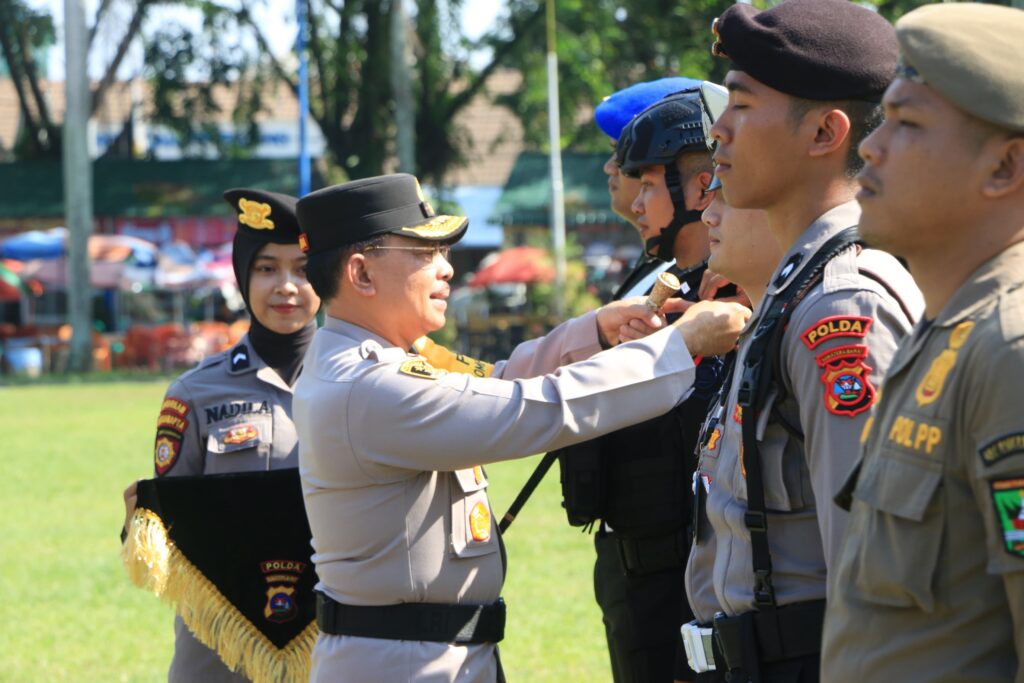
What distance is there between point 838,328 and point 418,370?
1.22m

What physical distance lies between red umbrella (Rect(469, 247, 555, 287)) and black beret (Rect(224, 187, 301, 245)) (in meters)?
23.2

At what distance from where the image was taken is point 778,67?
2.63m

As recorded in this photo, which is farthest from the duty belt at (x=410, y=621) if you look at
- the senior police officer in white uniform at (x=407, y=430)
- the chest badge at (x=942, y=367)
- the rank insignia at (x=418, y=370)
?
the chest badge at (x=942, y=367)

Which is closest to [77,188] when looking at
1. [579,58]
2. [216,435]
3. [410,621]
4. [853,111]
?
[579,58]

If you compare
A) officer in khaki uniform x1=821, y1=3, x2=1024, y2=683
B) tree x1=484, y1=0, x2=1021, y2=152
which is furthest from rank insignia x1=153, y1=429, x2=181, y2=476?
tree x1=484, y1=0, x2=1021, y2=152

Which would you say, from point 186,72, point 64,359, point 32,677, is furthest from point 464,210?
point 32,677

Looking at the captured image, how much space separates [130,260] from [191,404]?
92.6ft

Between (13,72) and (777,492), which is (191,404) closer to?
(777,492)

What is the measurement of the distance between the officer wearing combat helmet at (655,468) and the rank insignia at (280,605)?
97 centimetres

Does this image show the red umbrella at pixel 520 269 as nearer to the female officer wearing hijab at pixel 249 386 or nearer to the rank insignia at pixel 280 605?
the female officer wearing hijab at pixel 249 386

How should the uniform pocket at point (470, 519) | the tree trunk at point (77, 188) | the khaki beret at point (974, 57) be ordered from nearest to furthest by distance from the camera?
the khaki beret at point (974, 57) < the uniform pocket at point (470, 519) < the tree trunk at point (77, 188)

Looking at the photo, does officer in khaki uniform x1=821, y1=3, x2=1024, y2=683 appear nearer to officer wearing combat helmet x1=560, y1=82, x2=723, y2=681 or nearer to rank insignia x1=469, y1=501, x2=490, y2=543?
rank insignia x1=469, y1=501, x2=490, y2=543

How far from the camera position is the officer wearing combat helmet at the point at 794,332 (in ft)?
7.92

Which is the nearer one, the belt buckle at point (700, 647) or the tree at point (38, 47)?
the belt buckle at point (700, 647)
